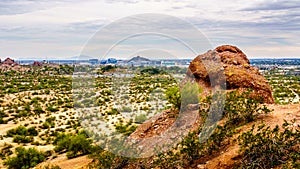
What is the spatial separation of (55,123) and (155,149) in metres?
17.5

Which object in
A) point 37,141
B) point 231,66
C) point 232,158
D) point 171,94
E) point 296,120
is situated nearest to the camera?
point 232,158

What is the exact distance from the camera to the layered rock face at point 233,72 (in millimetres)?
13148

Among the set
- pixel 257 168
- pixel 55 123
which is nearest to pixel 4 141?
pixel 55 123

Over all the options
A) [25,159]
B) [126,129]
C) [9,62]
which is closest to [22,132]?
[25,159]

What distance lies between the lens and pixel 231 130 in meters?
9.74

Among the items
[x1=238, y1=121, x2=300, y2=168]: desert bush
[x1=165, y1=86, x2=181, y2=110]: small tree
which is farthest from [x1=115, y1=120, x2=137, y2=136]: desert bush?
[x1=238, y1=121, x2=300, y2=168]: desert bush

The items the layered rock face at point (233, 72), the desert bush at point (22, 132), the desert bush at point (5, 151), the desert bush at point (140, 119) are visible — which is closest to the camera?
the layered rock face at point (233, 72)

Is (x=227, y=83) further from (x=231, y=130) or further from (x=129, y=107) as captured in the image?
(x=129, y=107)

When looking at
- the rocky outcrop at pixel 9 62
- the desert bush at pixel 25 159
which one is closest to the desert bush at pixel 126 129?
the desert bush at pixel 25 159

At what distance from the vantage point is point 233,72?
13.5 m

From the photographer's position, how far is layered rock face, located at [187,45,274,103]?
13.1 m

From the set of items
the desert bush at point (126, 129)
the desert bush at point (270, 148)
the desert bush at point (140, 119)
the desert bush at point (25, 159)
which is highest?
the desert bush at point (270, 148)

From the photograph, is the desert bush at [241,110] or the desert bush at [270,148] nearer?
the desert bush at [270,148]

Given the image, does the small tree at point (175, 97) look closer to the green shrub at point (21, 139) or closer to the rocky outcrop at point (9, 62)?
the green shrub at point (21, 139)
